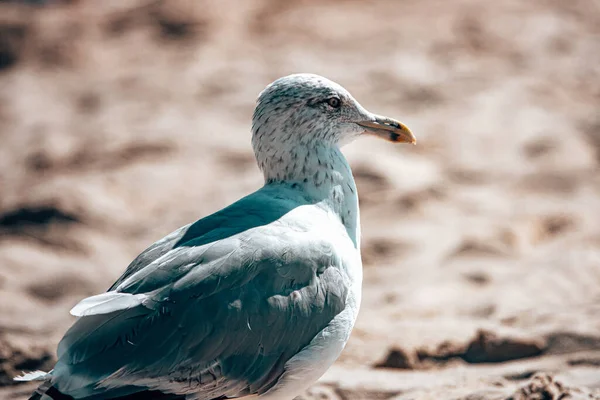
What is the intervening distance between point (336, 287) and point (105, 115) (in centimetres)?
521

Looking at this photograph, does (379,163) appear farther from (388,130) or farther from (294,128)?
(294,128)

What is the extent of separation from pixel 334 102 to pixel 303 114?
184 millimetres

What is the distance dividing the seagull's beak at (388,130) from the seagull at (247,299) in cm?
32

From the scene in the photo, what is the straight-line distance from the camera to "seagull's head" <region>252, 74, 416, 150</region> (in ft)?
12.0

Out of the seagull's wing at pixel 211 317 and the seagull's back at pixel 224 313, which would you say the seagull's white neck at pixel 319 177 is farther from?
the seagull's wing at pixel 211 317

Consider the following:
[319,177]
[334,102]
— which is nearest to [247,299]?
[319,177]

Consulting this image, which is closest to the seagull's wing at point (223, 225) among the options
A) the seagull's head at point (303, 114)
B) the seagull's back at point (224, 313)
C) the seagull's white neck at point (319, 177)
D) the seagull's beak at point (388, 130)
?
the seagull's back at point (224, 313)

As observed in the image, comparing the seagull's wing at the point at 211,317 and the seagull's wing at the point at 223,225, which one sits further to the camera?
the seagull's wing at the point at 223,225

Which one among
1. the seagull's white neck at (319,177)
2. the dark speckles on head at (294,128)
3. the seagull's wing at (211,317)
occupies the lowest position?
the seagull's wing at (211,317)

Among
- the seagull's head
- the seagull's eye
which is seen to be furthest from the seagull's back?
the seagull's eye

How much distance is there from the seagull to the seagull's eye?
10cm

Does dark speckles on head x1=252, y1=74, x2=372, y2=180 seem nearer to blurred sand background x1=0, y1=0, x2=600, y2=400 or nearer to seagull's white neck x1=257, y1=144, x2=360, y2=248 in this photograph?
seagull's white neck x1=257, y1=144, x2=360, y2=248

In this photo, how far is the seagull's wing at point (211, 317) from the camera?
9.50 feet

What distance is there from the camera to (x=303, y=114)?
3.67 metres
